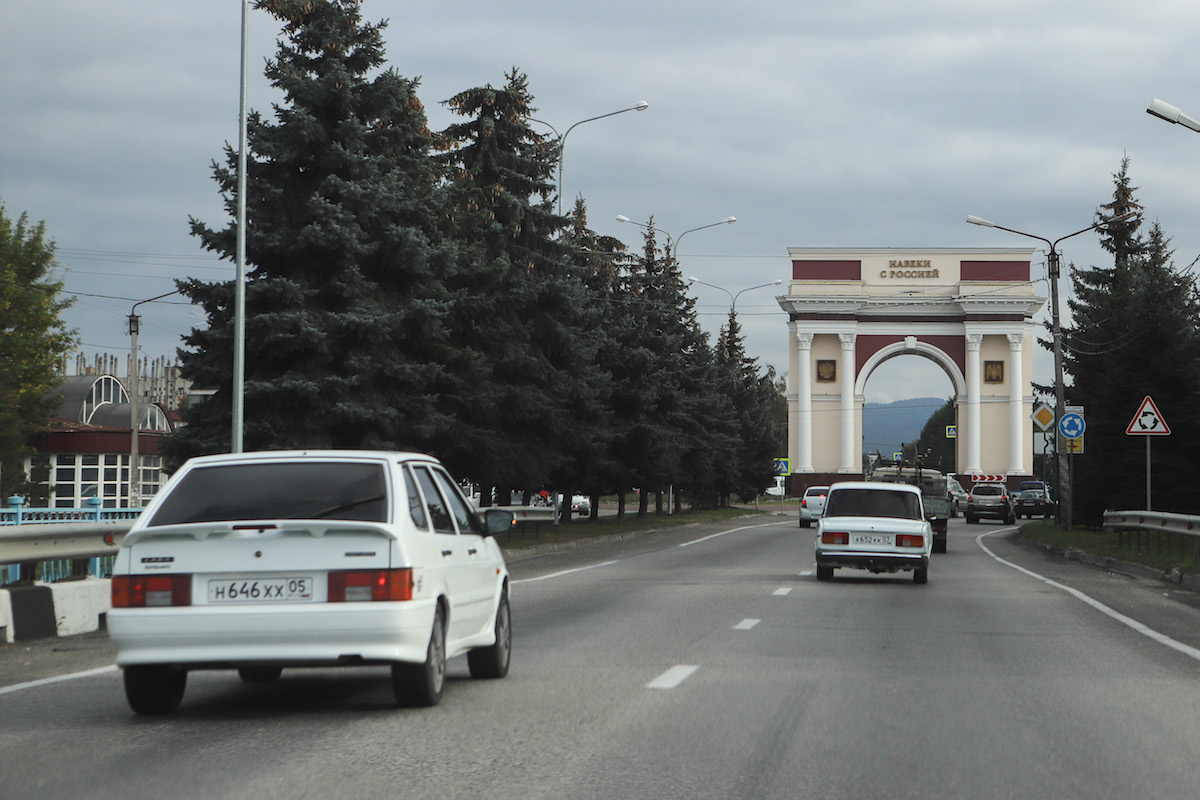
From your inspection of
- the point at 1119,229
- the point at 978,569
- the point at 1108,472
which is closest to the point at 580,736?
the point at 978,569

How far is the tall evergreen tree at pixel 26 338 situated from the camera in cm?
5328

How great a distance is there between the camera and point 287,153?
29625 mm

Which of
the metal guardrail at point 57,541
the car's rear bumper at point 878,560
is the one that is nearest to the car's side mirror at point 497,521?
the metal guardrail at point 57,541

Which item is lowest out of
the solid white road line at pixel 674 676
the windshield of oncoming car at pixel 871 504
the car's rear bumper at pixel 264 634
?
the solid white road line at pixel 674 676

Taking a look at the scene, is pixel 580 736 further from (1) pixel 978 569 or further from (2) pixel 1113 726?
(1) pixel 978 569

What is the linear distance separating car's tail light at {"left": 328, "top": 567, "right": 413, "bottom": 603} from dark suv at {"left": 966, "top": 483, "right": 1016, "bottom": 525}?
196 ft

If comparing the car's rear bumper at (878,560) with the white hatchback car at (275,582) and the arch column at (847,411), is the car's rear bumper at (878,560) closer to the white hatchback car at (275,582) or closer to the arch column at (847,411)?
the white hatchback car at (275,582)

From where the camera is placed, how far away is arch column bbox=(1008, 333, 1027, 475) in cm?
10175

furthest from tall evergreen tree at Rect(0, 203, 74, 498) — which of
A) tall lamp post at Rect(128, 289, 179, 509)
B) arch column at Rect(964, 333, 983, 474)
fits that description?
arch column at Rect(964, 333, 983, 474)

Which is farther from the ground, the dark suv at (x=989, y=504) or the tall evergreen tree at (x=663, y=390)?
the tall evergreen tree at (x=663, y=390)

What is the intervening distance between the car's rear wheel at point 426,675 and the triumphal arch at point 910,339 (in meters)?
92.0

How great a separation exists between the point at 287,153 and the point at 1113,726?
77.0ft

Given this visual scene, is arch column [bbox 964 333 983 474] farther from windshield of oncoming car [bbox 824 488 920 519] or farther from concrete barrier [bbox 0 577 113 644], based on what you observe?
concrete barrier [bbox 0 577 113 644]

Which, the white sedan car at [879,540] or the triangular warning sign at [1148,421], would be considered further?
the triangular warning sign at [1148,421]
